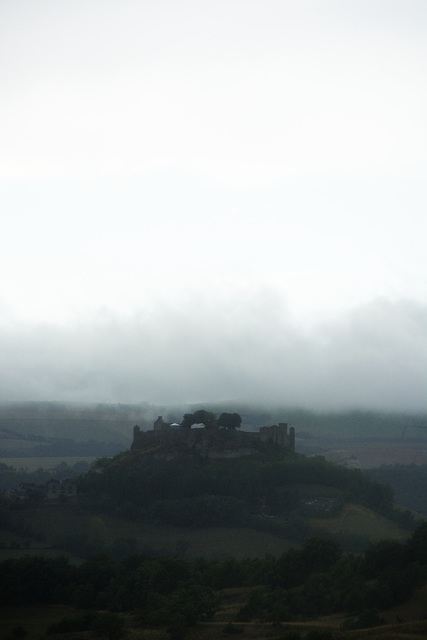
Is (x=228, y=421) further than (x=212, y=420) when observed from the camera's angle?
No

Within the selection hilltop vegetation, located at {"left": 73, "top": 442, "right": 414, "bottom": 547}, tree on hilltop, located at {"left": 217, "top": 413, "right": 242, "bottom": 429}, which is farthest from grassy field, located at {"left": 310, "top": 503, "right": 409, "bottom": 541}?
tree on hilltop, located at {"left": 217, "top": 413, "right": 242, "bottom": 429}

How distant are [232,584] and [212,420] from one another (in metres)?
61.3

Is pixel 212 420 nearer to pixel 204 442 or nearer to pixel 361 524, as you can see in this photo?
pixel 204 442

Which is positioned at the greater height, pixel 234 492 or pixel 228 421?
pixel 228 421

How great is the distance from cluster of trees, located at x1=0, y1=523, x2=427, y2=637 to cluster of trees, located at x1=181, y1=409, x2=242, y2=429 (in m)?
53.5

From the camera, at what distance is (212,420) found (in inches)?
5335

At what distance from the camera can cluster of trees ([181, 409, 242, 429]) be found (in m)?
135

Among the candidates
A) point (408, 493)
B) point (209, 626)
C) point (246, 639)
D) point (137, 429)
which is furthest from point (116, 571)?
point (408, 493)

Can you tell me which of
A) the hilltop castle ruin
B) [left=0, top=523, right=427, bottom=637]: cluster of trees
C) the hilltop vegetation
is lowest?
[left=0, top=523, right=427, bottom=637]: cluster of trees

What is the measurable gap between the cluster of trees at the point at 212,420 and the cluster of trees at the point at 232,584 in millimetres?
53491

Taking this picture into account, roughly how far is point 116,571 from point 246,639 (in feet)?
72.9

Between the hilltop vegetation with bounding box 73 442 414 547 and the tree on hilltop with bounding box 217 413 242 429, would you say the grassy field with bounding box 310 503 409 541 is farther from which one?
the tree on hilltop with bounding box 217 413 242 429

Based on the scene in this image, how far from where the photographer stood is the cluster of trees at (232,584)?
61.2 m

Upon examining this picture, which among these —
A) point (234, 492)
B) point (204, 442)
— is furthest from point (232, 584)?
point (204, 442)
